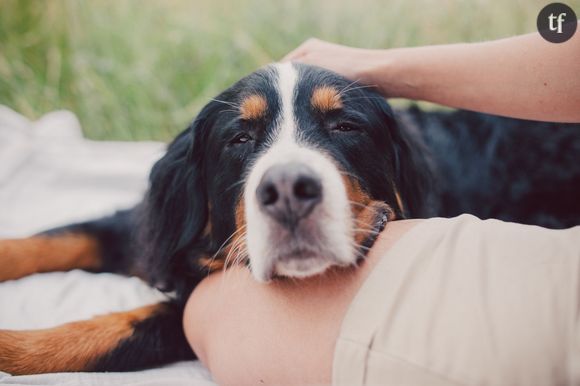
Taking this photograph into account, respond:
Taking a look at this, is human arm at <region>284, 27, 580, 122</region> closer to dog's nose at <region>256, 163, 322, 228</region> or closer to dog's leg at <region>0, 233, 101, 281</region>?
dog's nose at <region>256, 163, 322, 228</region>

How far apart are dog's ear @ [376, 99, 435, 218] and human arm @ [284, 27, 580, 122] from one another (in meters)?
0.14

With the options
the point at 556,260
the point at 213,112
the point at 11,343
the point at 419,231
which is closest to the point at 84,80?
the point at 213,112

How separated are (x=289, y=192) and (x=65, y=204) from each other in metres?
2.02

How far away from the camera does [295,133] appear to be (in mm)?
1512

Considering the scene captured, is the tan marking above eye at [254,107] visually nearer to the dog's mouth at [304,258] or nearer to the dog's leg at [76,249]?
the dog's mouth at [304,258]

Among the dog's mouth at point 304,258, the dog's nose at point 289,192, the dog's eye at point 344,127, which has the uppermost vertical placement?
the dog's eye at point 344,127

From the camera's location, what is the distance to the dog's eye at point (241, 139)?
162cm

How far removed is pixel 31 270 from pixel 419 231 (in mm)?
1642

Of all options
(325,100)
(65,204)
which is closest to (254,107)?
(325,100)

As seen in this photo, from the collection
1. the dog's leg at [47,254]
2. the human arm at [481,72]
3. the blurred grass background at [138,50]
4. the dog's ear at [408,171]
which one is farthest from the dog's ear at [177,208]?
the blurred grass background at [138,50]

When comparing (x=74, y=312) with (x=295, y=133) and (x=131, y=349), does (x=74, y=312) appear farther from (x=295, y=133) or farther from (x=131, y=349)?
(x=295, y=133)

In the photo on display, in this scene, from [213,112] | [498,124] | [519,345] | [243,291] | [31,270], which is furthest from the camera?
[498,124]

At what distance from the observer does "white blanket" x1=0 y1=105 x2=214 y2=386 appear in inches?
63.7

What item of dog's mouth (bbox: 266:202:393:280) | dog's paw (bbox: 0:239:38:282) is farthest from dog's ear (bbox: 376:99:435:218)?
dog's paw (bbox: 0:239:38:282)
